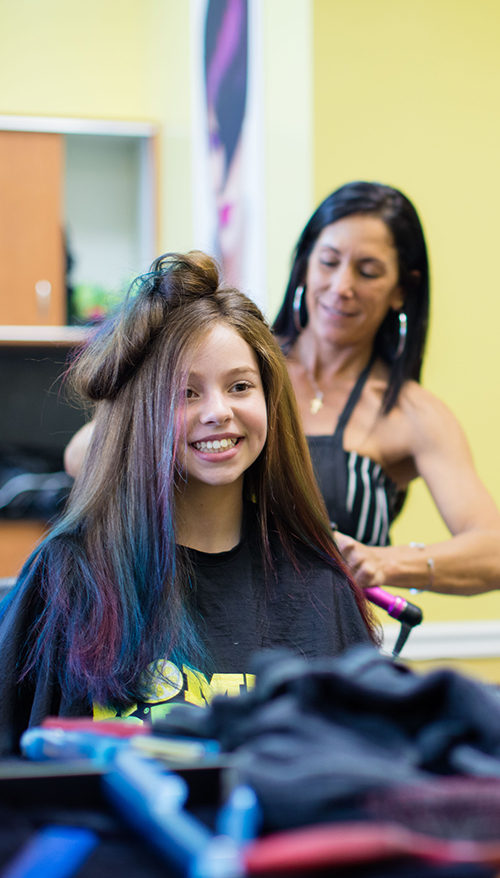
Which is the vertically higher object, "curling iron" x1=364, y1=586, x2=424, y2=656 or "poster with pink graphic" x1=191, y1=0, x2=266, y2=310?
"poster with pink graphic" x1=191, y1=0, x2=266, y2=310

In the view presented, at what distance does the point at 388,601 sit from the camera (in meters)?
1.29

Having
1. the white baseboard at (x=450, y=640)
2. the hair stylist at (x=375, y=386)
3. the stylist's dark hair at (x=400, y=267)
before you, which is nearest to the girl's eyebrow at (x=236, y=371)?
the hair stylist at (x=375, y=386)

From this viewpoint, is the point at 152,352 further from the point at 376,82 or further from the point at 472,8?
the point at 472,8

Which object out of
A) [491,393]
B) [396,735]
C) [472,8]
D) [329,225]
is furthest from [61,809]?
[472,8]

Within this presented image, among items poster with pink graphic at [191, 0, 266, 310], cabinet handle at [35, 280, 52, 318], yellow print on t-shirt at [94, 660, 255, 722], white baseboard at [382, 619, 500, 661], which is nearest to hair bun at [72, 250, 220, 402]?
yellow print on t-shirt at [94, 660, 255, 722]

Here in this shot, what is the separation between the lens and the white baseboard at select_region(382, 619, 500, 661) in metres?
2.16

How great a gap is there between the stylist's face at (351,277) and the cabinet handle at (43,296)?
2356 millimetres

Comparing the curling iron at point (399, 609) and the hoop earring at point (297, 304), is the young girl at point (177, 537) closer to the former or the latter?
the curling iron at point (399, 609)

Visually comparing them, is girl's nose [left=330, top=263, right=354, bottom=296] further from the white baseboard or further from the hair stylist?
the white baseboard

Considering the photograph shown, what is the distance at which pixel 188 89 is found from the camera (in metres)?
3.20

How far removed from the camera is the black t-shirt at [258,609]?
1.13 meters

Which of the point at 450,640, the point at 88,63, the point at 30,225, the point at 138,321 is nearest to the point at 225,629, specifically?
the point at 138,321

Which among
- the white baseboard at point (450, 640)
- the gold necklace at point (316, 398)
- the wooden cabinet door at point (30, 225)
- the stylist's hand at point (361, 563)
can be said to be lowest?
the white baseboard at point (450, 640)

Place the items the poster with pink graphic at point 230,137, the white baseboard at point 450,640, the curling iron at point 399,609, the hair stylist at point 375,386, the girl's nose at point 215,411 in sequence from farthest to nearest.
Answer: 1. the poster with pink graphic at point 230,137
2. the white baseboard at point 450,640
3. the hair stylist at point 375,386
4. the curling iron at point 399,609
5. the girl's nose at point 215,411
